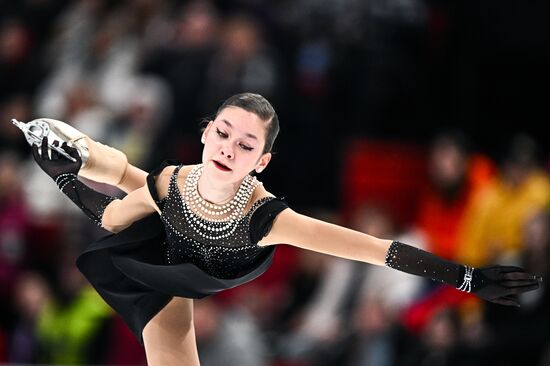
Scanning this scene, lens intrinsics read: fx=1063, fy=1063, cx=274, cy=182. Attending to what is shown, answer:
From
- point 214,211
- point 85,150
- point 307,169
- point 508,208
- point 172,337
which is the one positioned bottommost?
point 172,337

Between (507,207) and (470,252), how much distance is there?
36cm

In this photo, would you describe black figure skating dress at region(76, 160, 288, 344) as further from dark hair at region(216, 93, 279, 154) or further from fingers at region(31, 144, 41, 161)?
fingers at region(31, 144, 41, 161)

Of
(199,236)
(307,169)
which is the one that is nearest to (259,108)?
(199,236)

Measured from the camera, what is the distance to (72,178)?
3875 millimetres

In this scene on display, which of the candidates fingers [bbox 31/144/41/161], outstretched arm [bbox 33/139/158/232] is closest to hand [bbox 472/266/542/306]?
outstretched arm [bbox 33/139/158/232]

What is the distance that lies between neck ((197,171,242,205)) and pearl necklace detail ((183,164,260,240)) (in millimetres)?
12

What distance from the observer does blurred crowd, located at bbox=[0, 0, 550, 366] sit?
6.33m

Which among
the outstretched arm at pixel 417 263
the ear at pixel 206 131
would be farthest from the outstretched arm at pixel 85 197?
the outstretched arm at pixel 417 263

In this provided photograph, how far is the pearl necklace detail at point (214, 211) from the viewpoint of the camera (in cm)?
362

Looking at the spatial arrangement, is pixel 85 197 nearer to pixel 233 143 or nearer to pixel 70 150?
pixel 70 150

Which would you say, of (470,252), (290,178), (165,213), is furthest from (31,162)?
(165,213)

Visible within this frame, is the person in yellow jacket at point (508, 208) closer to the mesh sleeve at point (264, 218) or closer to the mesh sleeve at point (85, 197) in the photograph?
the mesh sleeve at point (264, 218)

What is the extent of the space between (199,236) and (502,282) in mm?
1027

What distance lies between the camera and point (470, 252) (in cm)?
653
